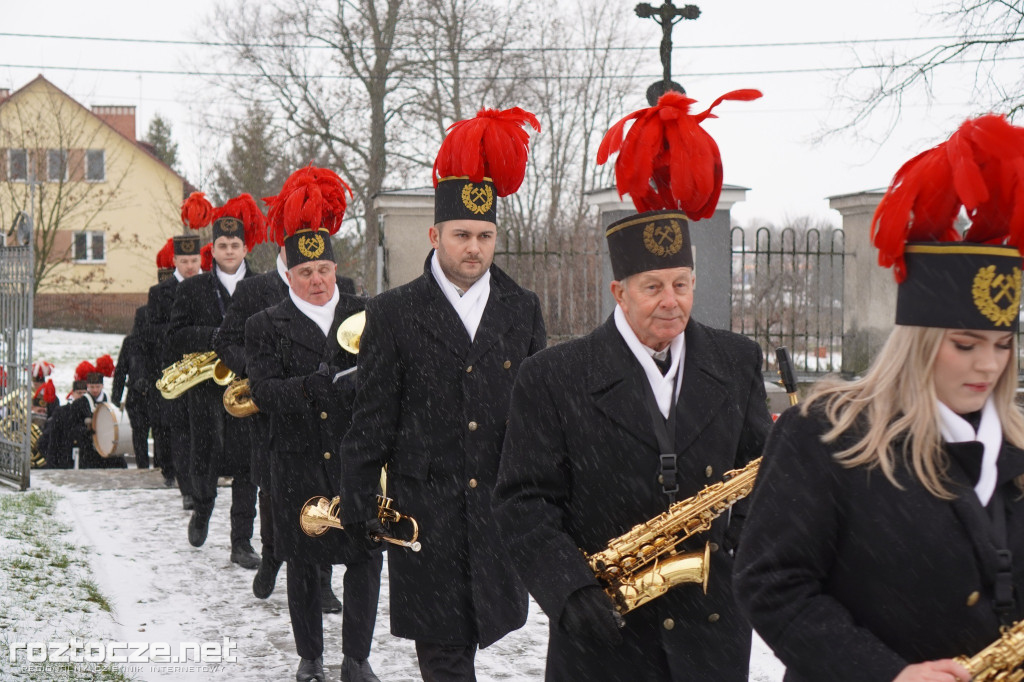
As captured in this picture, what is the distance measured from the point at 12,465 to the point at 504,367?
847 centimetres

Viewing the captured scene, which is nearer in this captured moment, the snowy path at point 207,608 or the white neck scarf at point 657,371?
the white neck scarf at point 657,371

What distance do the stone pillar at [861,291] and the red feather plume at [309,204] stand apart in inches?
303

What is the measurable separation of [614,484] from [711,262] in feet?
30.0

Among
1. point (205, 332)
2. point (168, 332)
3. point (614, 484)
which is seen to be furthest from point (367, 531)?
point (168, 332)

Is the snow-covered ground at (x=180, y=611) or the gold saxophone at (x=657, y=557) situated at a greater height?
the gold saxophone at (x=657, y=557)

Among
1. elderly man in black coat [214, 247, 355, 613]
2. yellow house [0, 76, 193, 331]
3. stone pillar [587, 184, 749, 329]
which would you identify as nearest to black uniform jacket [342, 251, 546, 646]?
elderly man in black coat [214, 247, 355, 613]

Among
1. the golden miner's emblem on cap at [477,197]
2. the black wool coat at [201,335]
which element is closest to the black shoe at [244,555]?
the black wool coat at [201,335]

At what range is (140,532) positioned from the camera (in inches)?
384

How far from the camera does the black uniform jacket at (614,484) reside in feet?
11.1

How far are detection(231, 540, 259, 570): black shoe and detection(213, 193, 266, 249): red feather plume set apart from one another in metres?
2.26

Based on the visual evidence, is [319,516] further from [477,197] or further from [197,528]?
[197,528]

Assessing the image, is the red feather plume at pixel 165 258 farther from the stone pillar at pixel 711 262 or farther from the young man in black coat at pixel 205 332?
the young man in black coat at pixel 205 332

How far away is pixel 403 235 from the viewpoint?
1327 cm

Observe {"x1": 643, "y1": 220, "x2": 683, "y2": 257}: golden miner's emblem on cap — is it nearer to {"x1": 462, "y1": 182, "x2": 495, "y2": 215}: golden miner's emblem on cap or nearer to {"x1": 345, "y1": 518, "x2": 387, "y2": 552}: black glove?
{"x1": 462, "y1": 182, "x2": 495, "y2": 215}: golden miner's emblem on cap
